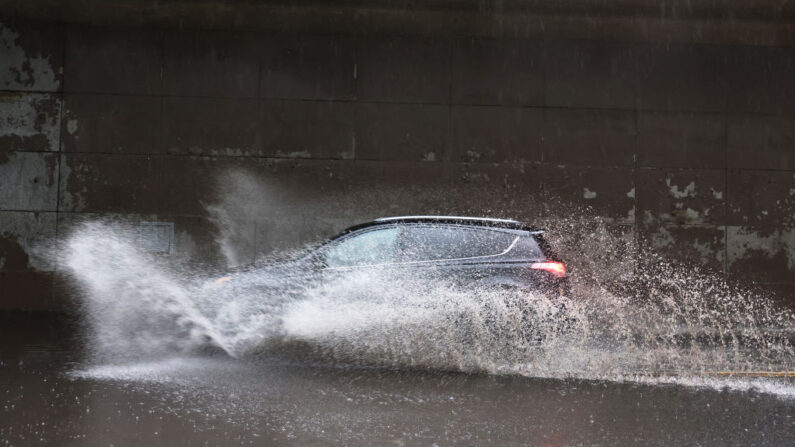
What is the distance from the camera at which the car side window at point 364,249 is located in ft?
25.8

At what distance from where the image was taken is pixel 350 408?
17.3 feet

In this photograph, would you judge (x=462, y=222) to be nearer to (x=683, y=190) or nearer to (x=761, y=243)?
(x=683, y=190)

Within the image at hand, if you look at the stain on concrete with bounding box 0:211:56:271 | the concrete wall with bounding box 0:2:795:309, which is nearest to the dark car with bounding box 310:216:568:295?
the concrete wall with bounding box 0:2:795:309

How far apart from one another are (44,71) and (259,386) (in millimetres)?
9139

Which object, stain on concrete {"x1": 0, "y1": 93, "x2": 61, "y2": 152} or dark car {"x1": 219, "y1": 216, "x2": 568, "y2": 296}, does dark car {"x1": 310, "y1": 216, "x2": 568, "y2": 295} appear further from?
stain on concrete {"x1": 0, "y1": 93, "x2": 61, "y2": 152}

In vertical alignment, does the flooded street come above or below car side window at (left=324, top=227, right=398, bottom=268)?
below

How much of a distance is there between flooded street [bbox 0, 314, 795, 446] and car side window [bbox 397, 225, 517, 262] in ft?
5.35

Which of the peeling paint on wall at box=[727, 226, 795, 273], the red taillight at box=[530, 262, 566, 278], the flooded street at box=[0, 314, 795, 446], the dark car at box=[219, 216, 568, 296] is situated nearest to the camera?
the flooded street at box=[0, 314, 795, 446]

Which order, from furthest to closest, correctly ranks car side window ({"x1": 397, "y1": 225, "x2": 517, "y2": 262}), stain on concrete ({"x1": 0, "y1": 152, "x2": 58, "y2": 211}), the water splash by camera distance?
stain on concrete ({"x1": 0, "y1": 152, "x2": 58, "y2": 211}) < car side window ({"x1": 397, "y1": 225, "x2": 517, "y2": 262}) < the water splash

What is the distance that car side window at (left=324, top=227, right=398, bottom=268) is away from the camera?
25.8ft

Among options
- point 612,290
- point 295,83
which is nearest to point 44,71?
point 295,83

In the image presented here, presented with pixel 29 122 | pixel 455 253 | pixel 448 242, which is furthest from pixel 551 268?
pixel 29 122

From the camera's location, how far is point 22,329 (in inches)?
387

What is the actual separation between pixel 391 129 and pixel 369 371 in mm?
6874
